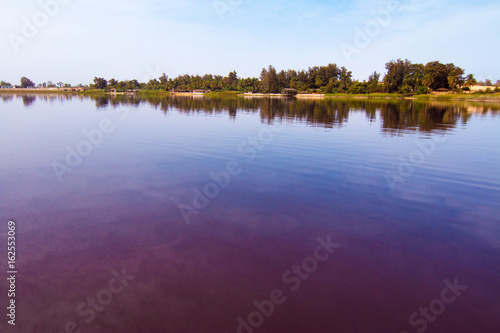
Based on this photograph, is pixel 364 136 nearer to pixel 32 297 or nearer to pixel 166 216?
pixel 166 216

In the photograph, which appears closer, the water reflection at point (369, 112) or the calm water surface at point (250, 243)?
the calm water surface at point (250, 243)

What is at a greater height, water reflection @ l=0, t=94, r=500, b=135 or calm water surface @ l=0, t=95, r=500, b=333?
water reflection @ l=0, t=94, r=500, b=135

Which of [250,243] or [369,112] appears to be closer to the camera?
[250,243]

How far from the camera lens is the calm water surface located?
5.75 meters

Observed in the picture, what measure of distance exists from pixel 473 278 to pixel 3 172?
1958 centimetres

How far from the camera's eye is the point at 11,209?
33.0 ft

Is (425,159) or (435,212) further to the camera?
(425,159)

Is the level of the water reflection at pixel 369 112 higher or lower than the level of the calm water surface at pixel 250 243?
higher

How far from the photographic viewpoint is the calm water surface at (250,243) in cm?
575

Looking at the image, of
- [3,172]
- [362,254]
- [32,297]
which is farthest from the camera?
[3,172]

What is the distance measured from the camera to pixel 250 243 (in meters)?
8.29

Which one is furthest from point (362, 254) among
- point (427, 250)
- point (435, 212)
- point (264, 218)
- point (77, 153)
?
point (77, 153)

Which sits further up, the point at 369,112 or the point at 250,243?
the point at 369,112

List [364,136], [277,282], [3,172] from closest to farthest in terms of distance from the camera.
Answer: [277,282] < [3,172] < [364,136]
